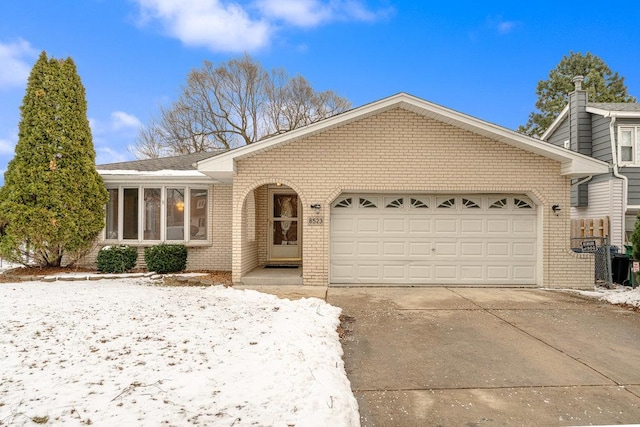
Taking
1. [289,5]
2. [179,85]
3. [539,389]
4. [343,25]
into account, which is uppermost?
[343,25]

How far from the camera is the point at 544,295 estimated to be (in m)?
7.64

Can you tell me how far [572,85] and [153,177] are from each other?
27364mm

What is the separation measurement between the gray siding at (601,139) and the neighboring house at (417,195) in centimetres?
518

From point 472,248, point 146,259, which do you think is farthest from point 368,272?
point 146,259

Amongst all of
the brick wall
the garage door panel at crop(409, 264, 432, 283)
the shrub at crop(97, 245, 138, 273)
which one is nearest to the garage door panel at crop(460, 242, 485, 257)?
the garage door panel at crop(409, 264, 432, 283)

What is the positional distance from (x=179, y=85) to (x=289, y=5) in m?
8.65

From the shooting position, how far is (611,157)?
39.3 ft

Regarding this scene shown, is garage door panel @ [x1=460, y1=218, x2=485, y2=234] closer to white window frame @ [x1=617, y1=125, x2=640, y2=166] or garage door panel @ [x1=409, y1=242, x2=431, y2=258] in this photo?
garage door panel @ [x1=409, y1=242, x2=431, y2=258]

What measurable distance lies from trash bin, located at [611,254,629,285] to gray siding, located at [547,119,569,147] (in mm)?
6065

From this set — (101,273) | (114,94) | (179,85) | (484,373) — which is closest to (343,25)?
(179,85)

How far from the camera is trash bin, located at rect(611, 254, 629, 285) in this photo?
388 inches

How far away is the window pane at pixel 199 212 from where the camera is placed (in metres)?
10.2

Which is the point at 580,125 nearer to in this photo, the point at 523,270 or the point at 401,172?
the point at 523,270

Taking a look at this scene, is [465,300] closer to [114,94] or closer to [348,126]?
[348,126]
